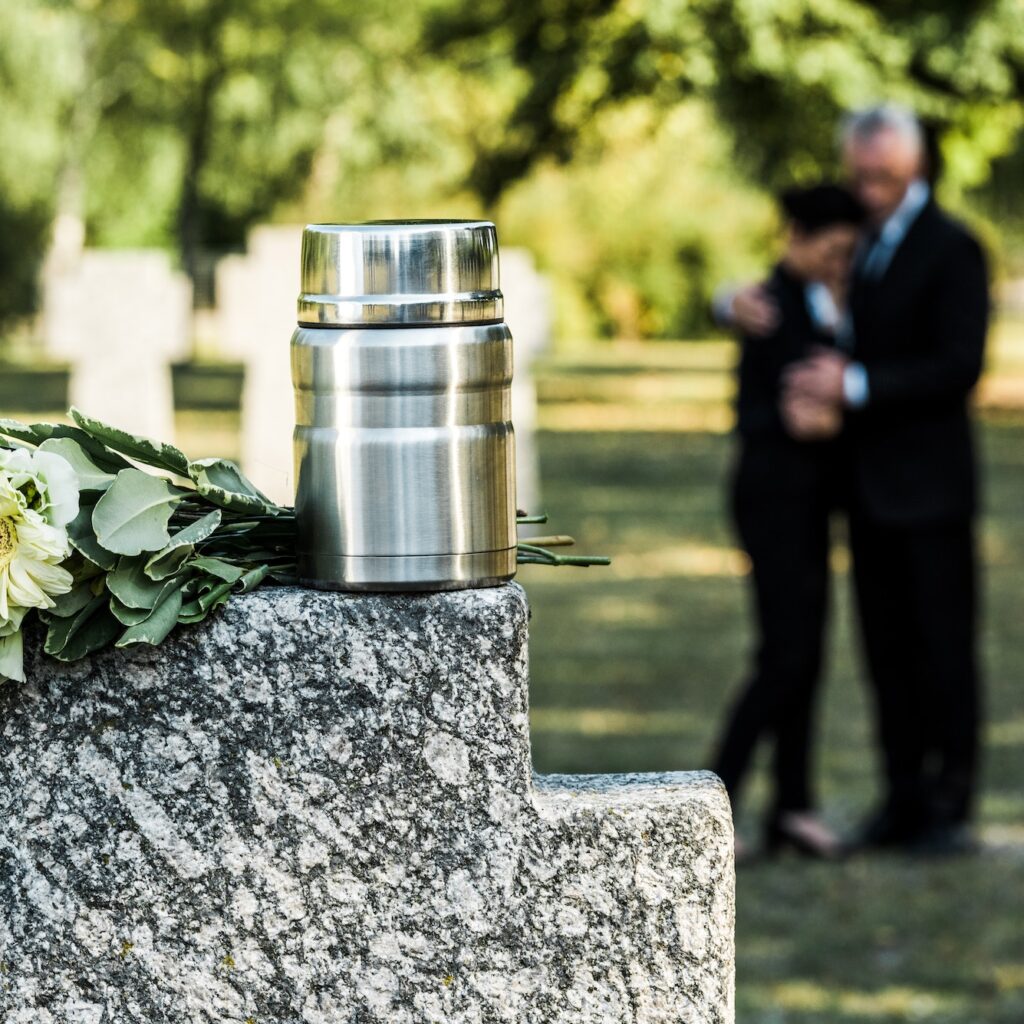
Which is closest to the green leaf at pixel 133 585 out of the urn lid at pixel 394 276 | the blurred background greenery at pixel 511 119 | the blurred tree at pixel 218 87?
the urn lid at pixel 394 276

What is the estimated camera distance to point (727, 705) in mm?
7664

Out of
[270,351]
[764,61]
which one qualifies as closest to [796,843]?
[270,351]

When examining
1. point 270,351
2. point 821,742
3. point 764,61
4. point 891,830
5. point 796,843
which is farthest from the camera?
point 764,61

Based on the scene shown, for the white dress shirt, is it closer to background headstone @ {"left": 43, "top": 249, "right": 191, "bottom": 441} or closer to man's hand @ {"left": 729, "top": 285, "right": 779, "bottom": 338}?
man's hand @ {"left": 729, "top": 285, "right": 779, "bottom": 338}

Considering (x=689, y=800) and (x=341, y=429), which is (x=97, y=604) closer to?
(x=341, y=429)

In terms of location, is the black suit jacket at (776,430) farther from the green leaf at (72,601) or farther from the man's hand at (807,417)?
the green leaf at (72,601)

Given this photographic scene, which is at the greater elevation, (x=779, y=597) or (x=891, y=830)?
(x=779, y=597)

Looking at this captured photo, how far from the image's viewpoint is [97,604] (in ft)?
5.31

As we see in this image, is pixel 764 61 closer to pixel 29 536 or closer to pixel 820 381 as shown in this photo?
pixel 820 381

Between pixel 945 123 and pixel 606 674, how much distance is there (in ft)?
26.1

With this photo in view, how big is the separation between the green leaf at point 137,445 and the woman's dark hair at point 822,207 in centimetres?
381

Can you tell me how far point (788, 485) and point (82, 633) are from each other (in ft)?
12.8

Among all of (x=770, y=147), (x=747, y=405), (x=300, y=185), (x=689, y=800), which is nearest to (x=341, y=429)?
(x=689, y=800)

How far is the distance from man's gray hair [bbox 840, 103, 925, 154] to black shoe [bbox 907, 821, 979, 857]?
Answer: 2043mm
